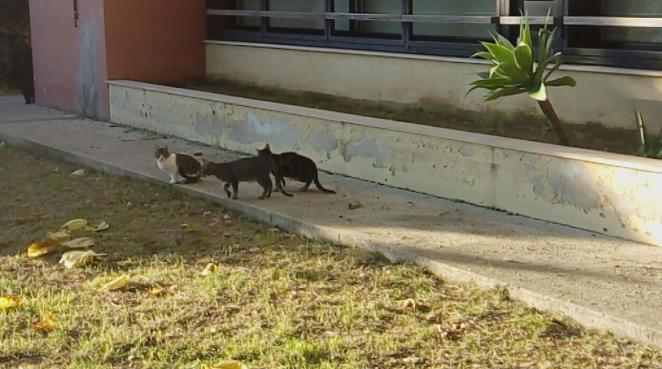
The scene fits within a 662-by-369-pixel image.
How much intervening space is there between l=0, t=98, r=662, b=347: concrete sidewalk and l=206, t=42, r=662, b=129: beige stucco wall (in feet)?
5.91

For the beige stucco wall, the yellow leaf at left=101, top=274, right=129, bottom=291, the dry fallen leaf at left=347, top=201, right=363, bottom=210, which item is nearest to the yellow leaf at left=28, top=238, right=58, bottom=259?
the yellow leaf at left=101, top=274, right=129, bottom=291

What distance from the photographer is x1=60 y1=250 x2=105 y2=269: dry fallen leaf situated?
634 centimetres

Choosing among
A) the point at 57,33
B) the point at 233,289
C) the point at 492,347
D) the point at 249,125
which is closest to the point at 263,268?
the point at 233,289

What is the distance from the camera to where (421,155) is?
7.87 meters

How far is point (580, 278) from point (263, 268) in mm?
1946

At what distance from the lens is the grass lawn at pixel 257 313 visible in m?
4.72

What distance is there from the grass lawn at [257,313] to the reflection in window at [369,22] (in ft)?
15.0

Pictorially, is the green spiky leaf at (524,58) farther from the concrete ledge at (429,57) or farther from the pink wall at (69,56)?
the pink wall at (69,56)

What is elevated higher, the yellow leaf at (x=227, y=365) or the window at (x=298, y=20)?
the window at (x=298, y=20)

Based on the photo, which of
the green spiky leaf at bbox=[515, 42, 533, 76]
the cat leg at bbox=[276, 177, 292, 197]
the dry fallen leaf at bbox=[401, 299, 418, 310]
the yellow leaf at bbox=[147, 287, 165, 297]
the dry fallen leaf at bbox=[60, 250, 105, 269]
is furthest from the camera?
the cat leg at bbox=[276, 177, 292, 197]

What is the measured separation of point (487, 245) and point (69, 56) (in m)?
8.59

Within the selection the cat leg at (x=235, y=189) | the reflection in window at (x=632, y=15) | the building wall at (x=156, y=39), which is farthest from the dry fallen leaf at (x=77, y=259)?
the building wall at (x=156, y=39)

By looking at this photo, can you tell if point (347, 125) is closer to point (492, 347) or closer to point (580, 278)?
point (580, 278)

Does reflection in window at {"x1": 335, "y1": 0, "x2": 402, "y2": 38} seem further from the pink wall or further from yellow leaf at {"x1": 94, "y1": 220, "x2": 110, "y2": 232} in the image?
yellow leaf at {"x1": 94, "y1": 220, "x2": 110, "y2": 232}
